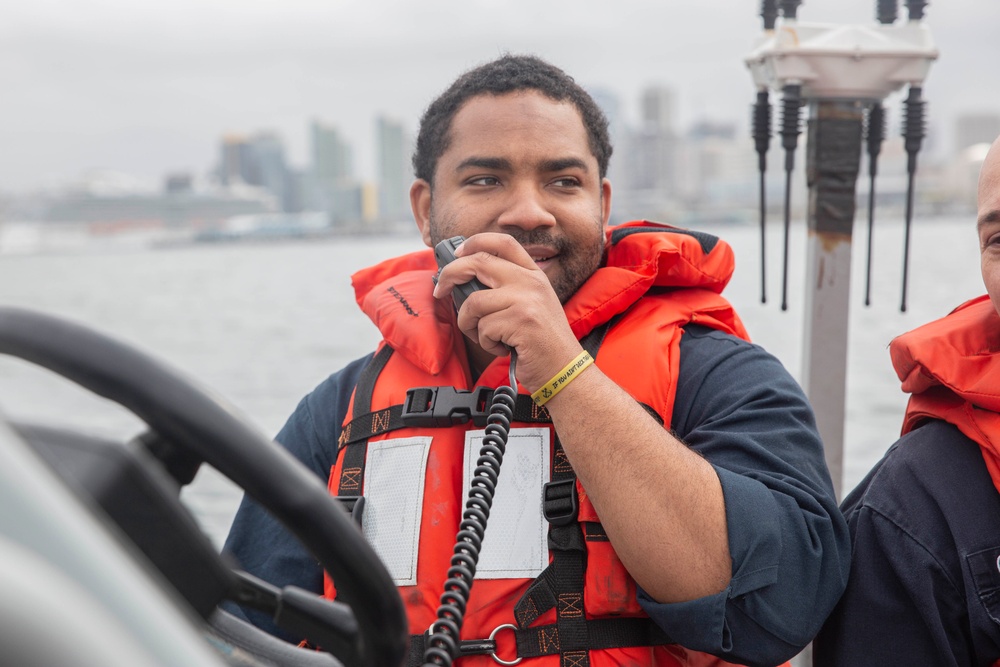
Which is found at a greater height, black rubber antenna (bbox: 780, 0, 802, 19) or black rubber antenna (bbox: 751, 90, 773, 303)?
black rubber antenna (bbox: 780, 0, 802, 19)

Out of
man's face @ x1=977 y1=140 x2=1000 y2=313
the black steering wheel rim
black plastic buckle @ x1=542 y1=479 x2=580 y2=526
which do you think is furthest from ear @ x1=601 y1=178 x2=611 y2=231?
the black steering wheel rim

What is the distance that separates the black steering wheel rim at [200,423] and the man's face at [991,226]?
136cm

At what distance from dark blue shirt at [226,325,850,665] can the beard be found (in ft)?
0.90

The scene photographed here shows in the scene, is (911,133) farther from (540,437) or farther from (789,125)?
(540,437)

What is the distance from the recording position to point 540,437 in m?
2.09

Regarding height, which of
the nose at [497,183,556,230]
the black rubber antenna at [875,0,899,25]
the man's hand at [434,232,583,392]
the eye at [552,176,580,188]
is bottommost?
the man's hand at [434,232,583,392]

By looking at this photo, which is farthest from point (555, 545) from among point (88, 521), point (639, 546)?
point (88, 521)

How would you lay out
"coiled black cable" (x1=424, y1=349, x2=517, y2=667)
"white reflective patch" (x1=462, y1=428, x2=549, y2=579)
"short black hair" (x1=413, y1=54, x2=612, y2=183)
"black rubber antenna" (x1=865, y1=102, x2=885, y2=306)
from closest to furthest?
"coiled black cable" (x1=424, y1=349, x2=517, y2=667)
"white reflective patch" (x1=462, y1=428, x2=549, y2=579)
"short black hair" (x1=413, y1=54, x2=612, y2=183)
"black rubber antenna" (x1=865, y1=102, x2=885, y2=306)

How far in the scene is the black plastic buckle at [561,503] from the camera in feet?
6.40

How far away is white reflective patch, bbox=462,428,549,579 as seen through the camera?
199 cm

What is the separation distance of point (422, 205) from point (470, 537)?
1.18 m

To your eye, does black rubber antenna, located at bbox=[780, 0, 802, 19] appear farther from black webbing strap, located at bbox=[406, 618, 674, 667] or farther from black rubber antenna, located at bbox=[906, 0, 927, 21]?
black webbing strap, located at bbox=[406, 618, 674, 667]

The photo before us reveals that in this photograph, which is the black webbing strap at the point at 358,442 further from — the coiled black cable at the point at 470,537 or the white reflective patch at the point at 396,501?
the coiled black cable at the point at 470,537

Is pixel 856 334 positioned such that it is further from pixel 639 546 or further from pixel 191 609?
pixel 191 609
